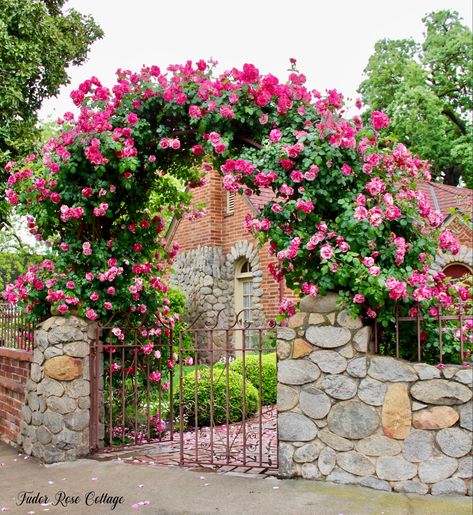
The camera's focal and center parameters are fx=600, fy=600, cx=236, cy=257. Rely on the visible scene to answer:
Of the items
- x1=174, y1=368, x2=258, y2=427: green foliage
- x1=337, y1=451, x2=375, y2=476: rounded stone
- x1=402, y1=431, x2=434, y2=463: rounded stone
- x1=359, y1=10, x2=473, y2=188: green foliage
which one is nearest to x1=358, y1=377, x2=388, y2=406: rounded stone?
x1=402, y1=431, x2=434, y2=463: rounded stone

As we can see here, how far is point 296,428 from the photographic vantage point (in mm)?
5273

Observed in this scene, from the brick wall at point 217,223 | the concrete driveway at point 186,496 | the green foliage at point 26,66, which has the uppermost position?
the green foliage at point 26,66

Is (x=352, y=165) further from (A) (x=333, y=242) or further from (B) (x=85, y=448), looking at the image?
(B) (x=85, y=448)

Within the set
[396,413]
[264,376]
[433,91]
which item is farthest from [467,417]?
[433,91]

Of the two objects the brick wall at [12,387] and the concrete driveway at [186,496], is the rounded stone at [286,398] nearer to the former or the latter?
the concrete driveway at [186,496]

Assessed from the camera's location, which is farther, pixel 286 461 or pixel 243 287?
pixel 243 287

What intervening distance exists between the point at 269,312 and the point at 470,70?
1351cm

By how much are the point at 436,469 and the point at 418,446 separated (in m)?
0.22

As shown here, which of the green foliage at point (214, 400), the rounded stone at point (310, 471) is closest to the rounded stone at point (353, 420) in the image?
the rounded stone at point (310, 471)

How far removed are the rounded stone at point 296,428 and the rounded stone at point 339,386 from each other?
1.10 feet

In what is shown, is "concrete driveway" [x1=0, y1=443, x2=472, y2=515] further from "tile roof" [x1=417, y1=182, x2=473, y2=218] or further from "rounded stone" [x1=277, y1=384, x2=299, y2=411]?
"tile roof" [x1=417, y1=182, x2=473, y2=218]

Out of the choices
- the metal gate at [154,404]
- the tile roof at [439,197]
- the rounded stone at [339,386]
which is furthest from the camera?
the tile roof at [439,197]

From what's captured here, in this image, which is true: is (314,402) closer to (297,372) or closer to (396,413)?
(297,372)

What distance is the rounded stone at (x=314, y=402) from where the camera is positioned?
17.0 ft
